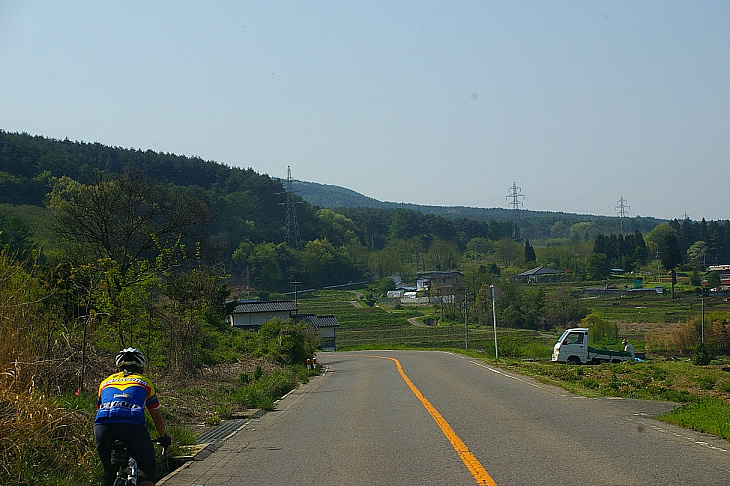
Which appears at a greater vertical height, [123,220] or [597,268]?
[123,220]

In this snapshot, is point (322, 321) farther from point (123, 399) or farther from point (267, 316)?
point (123, 399)

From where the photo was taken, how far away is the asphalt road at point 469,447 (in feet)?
22.7

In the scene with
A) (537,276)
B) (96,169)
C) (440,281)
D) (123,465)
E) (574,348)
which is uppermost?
(96,169)

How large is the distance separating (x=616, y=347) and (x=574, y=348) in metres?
17.7

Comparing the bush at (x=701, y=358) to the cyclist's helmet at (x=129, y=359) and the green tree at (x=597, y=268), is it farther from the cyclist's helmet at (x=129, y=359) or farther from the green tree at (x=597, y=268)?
the green tree at (x=597, y=268)

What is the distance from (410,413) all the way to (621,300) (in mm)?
65946

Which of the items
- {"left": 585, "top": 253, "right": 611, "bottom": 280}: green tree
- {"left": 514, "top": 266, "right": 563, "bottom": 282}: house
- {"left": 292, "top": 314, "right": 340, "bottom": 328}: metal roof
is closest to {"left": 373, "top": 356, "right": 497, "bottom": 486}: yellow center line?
{"left": 292, "top": 314, "right": 340, "bottom": 328}: metal roof

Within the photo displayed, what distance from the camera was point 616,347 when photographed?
4650cm

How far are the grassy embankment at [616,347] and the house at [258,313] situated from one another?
23.4 ft

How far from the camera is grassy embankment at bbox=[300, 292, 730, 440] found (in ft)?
49.1

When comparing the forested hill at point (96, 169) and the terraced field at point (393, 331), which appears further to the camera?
the forested hill at point (96, 169)

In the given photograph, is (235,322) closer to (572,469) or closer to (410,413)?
(410,413)

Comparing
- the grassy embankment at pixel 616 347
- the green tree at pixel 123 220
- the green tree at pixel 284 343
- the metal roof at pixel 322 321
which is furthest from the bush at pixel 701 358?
the metal roof at pixel 322 321

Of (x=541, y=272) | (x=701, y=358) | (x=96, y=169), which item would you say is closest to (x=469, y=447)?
(x=701, y=358)
